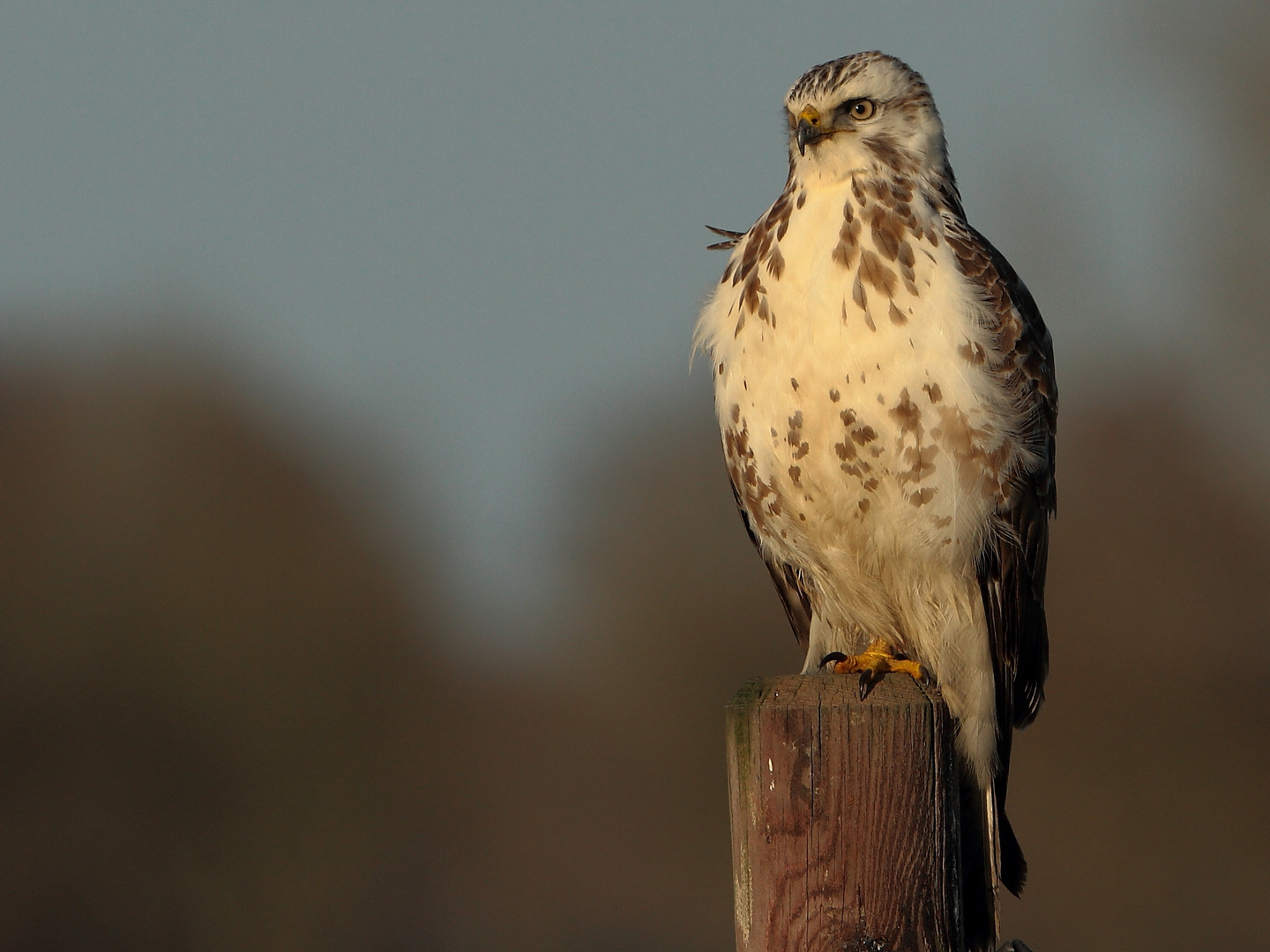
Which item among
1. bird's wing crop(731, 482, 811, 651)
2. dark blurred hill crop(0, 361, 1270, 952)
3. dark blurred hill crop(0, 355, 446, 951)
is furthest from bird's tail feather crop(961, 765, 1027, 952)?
dark blurred hill crop(0, 355, 446, 951)

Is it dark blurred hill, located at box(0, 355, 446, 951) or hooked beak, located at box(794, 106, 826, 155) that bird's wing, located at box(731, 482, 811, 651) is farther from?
dark blurred hill, located at box(0, 355, 446, 951)

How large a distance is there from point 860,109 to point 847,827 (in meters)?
2.41

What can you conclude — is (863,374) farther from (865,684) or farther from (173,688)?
(173,688)

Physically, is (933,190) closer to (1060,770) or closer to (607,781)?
(1060,770)

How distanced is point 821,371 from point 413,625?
2144 cm

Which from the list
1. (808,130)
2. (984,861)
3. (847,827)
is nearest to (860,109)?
(808,130)

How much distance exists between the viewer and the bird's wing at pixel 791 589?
17.1 feet

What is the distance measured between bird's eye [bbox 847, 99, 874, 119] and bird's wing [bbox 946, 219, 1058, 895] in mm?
449

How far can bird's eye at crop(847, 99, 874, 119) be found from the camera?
185 inches

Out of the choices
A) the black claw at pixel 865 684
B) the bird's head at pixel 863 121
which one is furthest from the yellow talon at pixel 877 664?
the bird's head at pixel 863 121

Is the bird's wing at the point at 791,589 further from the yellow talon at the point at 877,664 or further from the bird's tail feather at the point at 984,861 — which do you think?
the bird's tail feather at the point at 984,861

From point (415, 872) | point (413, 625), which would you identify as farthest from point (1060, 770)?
point (413, 625)

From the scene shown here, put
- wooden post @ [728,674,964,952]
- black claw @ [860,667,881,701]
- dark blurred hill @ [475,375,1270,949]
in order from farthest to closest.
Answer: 1. dark blurred hill @ [475,375,1270,949]
2. black claw @ [860,667,881,701]
3. wooden post @ [728,674,964,952]

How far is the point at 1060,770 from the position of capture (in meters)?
16.5
